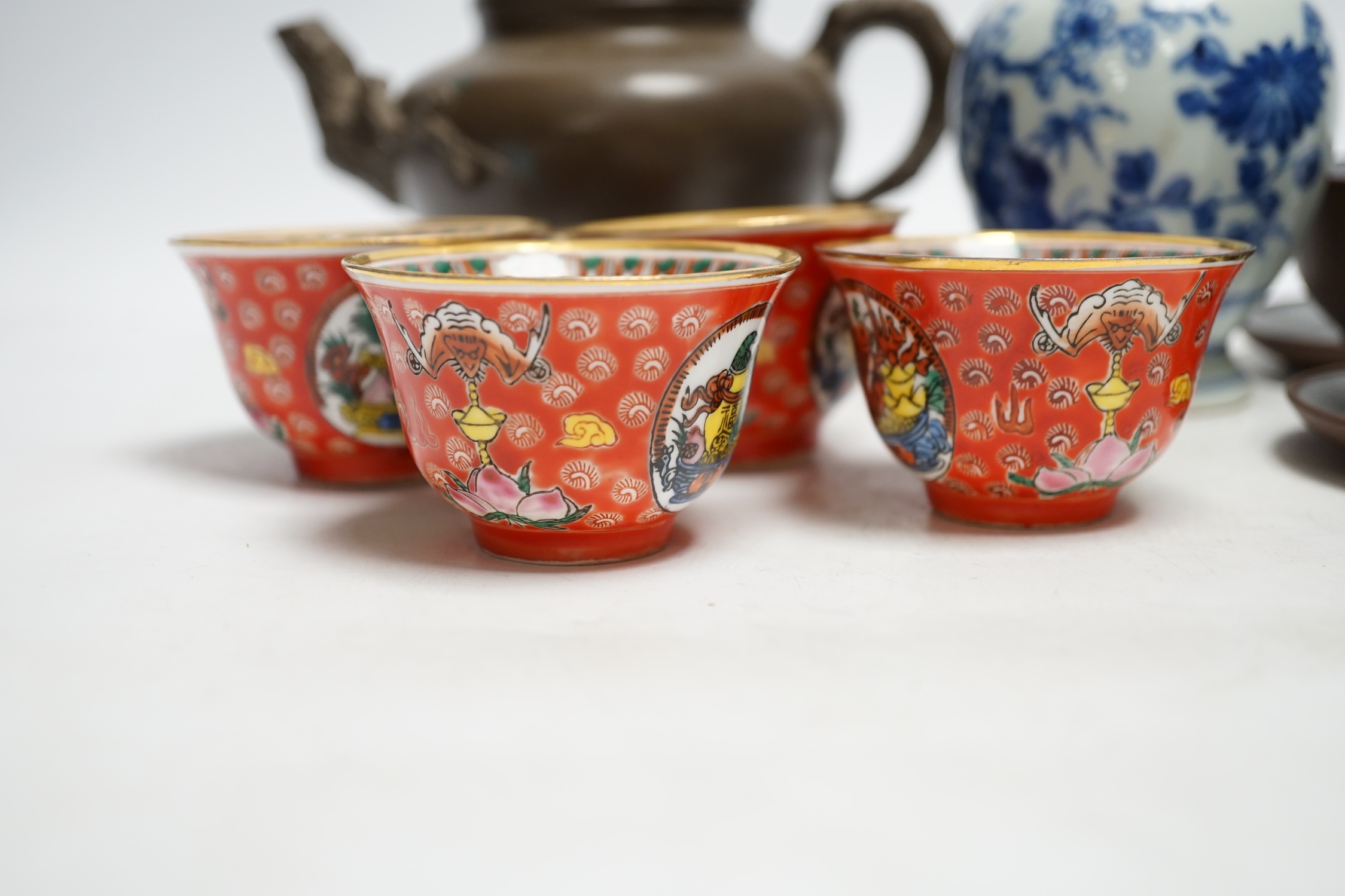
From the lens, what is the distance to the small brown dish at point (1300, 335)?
1.26m

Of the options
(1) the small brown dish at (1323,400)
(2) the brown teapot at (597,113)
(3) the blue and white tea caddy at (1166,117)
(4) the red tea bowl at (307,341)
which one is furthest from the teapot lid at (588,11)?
(1) the small brown dish at (1323,400)

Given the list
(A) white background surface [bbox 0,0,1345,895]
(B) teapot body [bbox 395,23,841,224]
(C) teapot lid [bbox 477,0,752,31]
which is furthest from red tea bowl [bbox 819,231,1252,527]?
(C) teapot lid [bbox 477,0,752,31]

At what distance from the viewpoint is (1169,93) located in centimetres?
105

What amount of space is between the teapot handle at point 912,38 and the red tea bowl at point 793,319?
420 millimetres

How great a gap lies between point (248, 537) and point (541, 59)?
0.62 meters

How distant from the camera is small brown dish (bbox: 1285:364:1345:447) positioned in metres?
0.89

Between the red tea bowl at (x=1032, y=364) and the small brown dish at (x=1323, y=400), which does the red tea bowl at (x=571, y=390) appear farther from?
the small brown dish at (x=1323, y=400)

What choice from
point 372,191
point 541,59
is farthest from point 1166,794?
point 372,191

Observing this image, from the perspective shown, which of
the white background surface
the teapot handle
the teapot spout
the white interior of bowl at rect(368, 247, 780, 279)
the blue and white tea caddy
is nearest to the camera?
the white background surface

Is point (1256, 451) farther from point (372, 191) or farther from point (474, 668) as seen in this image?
point (372, 191)

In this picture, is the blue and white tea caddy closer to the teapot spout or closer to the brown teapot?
the brown teapot

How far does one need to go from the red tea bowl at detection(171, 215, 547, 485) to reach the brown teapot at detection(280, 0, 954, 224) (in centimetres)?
28

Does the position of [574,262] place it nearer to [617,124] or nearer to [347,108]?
[617,124]

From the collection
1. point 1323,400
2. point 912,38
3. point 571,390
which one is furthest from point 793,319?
point 912,38
